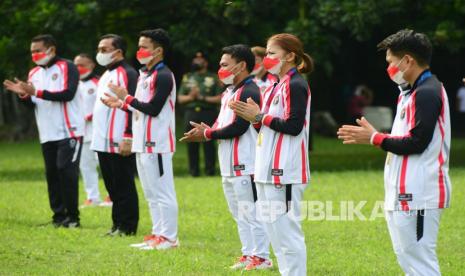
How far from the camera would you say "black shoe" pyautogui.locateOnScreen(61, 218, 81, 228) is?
13.0 m

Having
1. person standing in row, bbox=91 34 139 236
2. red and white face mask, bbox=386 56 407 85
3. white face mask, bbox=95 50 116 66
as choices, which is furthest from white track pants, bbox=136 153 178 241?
red and white face mask, bbox=386 56 407 85

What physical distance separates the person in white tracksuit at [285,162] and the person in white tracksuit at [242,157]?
59.5 inches

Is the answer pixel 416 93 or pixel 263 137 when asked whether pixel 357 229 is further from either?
pixel 416 93

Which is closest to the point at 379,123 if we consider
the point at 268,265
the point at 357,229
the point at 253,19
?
the point at 253,19

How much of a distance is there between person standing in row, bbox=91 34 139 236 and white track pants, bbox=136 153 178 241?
0.78 m

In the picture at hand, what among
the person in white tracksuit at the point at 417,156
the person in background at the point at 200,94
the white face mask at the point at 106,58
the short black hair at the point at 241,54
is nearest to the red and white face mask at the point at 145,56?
the white face mask at the point at 106,58

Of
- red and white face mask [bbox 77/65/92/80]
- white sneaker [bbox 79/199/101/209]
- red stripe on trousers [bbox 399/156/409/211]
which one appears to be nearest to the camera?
red stripe on trousers [bbox 399/156/409/211]

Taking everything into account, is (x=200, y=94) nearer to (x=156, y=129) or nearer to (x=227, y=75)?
(x=156, y=129)

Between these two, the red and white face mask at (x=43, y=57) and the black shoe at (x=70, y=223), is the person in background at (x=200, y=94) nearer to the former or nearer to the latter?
the red and white face mask at (x=43, y=57)

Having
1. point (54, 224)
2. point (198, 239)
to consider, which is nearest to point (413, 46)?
point (198, 239)

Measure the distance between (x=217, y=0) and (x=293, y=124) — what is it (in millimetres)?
12280

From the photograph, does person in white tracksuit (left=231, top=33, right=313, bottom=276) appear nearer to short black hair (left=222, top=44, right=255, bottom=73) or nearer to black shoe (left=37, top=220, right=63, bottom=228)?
short black hair (left=222, top=44, right=255, bottom=73)

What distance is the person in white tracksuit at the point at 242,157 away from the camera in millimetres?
9688

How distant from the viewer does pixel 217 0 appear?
19.8m
